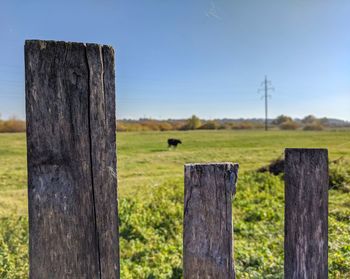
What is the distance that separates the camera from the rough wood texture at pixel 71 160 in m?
1.06

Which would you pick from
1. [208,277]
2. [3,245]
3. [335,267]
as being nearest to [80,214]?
[208,277]

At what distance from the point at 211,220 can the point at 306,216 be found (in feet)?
1.52

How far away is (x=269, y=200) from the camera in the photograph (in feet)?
23.5

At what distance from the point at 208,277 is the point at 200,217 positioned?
0.22 meters

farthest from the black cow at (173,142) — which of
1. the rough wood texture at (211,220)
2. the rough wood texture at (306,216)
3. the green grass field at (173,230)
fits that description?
the rough wood texture at (211,220)

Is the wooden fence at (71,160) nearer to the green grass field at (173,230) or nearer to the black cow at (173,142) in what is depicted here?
the green grass field at (173,230)

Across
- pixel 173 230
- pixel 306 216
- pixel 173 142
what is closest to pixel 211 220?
pixel 306 216

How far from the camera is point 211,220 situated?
131 cm

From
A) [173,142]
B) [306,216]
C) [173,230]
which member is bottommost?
[173,230]

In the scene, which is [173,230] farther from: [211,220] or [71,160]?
[71,160]

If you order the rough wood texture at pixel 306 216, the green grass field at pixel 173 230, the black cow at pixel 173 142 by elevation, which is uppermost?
Result: the rough wood texture at pixel 306 216

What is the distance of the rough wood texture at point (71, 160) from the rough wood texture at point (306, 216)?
0.78 metres

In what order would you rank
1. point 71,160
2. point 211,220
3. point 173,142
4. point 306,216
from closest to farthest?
point 71,160
point 211,220
point 306,216
point 173,142

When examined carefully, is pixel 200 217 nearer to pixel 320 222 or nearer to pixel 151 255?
pixel 320 222
